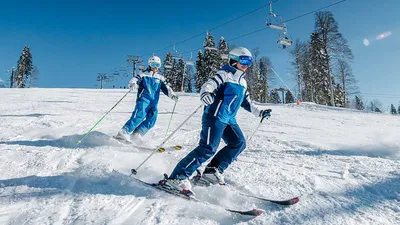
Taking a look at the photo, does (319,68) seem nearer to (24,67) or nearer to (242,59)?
(242,59)

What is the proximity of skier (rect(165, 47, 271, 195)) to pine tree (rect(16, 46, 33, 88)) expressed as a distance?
68.0m

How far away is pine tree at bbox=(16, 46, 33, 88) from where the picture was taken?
195ft

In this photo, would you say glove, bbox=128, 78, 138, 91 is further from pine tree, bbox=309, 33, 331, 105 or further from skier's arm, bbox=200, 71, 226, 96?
pine tree, bbox=309, 33, 331, 105

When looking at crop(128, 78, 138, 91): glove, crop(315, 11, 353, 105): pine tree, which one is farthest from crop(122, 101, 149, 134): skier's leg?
crop(315, 11, 353, 105): pine tree

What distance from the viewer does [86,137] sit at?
19.1 ft

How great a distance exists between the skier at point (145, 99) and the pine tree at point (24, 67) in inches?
2563

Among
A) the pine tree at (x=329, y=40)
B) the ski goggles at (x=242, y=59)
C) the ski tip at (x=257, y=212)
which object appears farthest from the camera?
the pine tree at (x=329, y=40)

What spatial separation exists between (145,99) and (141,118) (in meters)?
0.41

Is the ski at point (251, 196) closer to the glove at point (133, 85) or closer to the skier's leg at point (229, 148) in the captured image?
the skier's leg at point (229, 148)

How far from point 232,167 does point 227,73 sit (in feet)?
5.09

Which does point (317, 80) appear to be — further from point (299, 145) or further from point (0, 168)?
point (0, 168)

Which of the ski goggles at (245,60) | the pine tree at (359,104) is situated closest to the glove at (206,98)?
the ski goggles at (245,60)

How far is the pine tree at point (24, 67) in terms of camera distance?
5934 centimetres

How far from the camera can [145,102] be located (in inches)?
225
